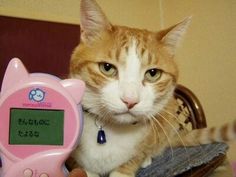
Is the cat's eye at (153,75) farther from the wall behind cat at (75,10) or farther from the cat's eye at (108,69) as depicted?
the wall behind cat at (75,10)

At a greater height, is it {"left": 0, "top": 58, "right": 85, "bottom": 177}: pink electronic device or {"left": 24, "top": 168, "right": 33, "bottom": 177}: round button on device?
{"left": 0, "top": 58, "right": 85, "bottom": 177}: pink electronic device

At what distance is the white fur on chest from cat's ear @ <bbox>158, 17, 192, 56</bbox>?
237 mm

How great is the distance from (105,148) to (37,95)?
277 millimetres

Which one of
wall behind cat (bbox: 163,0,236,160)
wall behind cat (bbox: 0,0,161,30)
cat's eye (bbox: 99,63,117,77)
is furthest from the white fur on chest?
wall behind cat (bbox: 163,0,236,160)

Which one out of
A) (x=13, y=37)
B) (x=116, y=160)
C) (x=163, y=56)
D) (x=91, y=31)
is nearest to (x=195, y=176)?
(x=116, y=160)

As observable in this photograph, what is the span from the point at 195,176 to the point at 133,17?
0.99 metres

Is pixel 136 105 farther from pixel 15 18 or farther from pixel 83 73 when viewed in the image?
pixel 15 18

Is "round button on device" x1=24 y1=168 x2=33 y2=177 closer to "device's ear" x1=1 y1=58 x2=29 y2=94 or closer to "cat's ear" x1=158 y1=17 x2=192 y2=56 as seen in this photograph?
"device's ear" x1=1 y1=58 x2=29 y2=94

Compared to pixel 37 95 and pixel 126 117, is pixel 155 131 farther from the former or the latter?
pixel 37 95

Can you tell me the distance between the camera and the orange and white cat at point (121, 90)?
65cm

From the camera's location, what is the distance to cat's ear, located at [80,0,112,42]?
70 centimetres

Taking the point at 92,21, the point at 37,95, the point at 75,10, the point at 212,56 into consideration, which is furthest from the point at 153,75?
the point at 212,56

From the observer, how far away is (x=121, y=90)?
618mm

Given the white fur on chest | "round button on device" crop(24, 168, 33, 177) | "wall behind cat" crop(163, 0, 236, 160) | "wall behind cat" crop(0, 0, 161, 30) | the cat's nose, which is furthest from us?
"wall behind cat" crop(163, 0, 236, 160)
